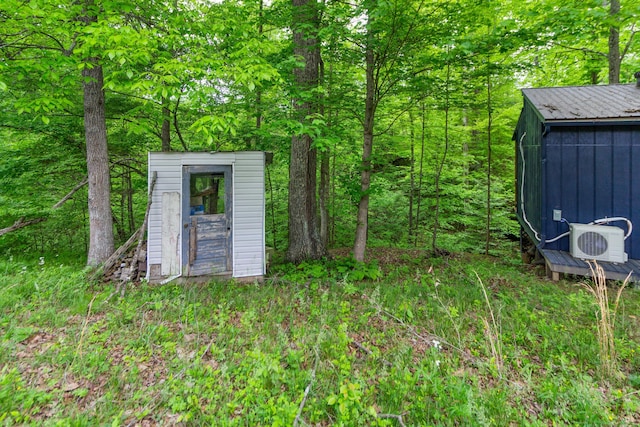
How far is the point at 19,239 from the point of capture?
24.1ft

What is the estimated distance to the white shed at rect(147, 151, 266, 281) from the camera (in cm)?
500

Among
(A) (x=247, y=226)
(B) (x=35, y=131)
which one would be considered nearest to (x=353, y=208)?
(A) (x=247, y=226)

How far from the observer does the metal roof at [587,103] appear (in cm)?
495

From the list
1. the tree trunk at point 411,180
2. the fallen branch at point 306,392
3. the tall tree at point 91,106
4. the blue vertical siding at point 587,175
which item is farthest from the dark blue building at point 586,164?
the tall tree at point 91,106

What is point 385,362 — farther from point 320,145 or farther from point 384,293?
point 320,145

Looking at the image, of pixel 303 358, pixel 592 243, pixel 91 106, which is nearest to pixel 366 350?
pixel 303 358

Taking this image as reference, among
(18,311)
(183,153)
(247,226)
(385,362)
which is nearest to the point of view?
(385,362)

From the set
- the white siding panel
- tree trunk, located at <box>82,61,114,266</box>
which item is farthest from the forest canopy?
the white siding panel

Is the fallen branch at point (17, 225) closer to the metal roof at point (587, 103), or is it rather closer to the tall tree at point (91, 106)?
the tall tree at point (91, 106)

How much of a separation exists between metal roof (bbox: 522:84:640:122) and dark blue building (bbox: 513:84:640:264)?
0.01m

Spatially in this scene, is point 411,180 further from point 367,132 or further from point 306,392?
point 306,392

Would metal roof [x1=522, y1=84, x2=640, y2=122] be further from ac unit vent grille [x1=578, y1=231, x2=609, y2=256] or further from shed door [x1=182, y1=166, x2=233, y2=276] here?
shed door [x1=182, y1=166, x2=233, y2=276]

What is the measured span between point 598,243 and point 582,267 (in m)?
0.60

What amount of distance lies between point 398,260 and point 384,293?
9.16 ft
